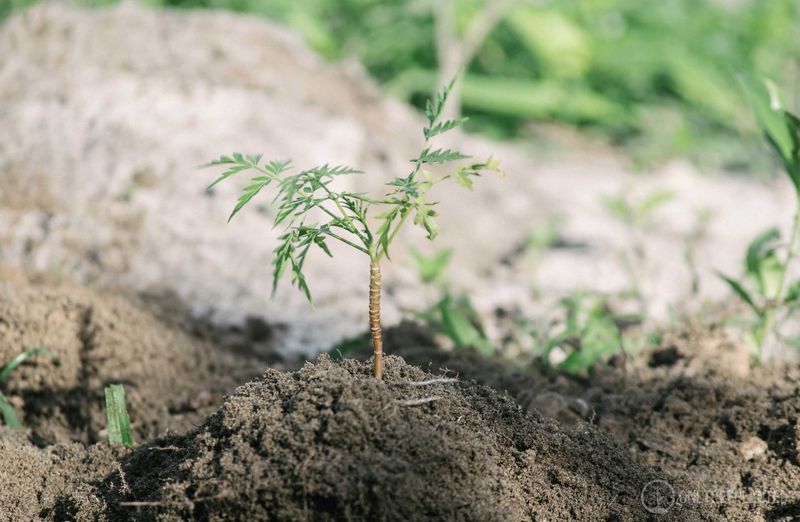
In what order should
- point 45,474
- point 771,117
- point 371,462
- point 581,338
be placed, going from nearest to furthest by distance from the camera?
point 371,462, point 45,474, point 771,117, point 581,338

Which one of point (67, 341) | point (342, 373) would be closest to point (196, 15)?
point (67, 341)

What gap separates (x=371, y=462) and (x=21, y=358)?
1365 mm

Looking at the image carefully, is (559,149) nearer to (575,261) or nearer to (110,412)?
(575,261)

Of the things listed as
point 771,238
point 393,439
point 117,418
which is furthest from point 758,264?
point 117,418

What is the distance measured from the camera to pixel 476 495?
1.80 m

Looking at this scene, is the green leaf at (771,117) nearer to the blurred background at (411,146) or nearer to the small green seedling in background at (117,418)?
the blurred background at (411,146)

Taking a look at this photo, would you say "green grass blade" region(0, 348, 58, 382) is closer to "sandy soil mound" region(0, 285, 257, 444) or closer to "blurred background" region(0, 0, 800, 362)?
"sandy soil mound" region(0, 285, 257, 444)

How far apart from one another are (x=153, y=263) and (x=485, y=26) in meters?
3.10

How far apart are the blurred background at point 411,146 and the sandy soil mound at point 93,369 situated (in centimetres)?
52

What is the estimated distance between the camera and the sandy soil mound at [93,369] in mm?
2664

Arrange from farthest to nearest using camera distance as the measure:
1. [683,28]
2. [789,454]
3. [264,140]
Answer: [683,28]
[264,140]
[789,454]

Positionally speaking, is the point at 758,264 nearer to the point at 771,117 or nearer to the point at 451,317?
the point at 771,117

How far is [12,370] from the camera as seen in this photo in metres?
2.77

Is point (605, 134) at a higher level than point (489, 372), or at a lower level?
higher
